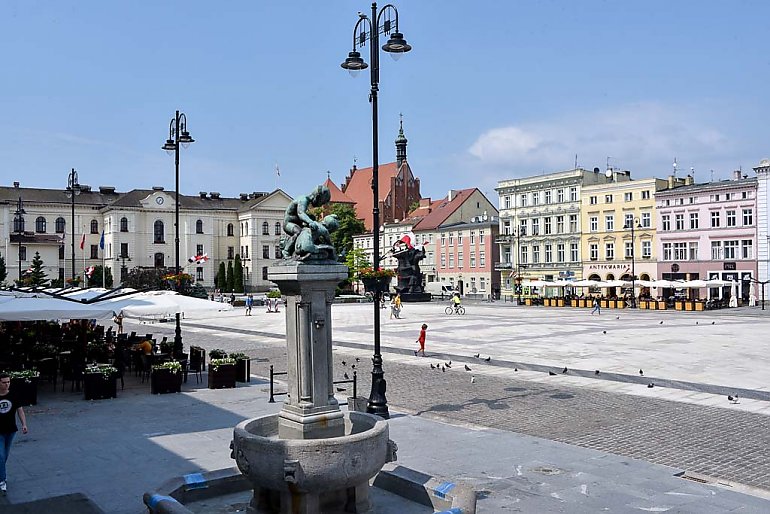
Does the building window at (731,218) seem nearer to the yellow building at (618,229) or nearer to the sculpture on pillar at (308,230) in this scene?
the yellow building at (618,229)

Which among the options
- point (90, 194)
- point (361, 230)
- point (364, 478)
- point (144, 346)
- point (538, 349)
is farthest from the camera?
point (361, 230)

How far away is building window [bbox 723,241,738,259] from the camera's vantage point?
61188 mm

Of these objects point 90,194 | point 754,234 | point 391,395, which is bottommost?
point 391,395

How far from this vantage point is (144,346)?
19672 mm

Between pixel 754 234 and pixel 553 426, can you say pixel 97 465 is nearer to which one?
pixel 553 426

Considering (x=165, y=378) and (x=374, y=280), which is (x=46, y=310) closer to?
(x=165, y=378)

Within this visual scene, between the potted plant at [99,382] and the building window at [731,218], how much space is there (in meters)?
59.0

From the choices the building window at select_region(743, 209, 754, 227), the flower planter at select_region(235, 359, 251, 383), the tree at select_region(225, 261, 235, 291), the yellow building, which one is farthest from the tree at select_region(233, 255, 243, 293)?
the flower planter at select_region(235, 359, 251, 383)

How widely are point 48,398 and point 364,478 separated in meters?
12.1

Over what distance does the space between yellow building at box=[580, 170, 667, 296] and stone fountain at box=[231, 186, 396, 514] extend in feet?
203

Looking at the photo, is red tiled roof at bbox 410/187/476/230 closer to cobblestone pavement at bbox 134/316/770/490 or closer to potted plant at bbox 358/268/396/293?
cobblestone pavement at bbox 134/316/770/490

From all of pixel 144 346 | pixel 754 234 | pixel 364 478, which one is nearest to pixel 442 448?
pixel 364 478

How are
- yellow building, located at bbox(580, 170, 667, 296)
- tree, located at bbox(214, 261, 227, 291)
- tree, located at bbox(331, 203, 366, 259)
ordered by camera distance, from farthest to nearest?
tree, located at bbox(331, 203, 366, 259), tree, located at bbox(214, 261, 227, 291), yellow building, located at bbox(580, 170, 667, 296)

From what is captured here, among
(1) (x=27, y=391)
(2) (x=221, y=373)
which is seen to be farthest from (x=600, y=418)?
(1) (x=27, y=391)
